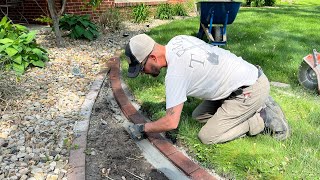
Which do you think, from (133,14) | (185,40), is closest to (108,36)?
(133,14)

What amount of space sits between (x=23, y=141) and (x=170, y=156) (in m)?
1.40

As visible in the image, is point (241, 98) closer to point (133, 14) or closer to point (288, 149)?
point (288, 149)

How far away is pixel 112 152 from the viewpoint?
3.05 meters

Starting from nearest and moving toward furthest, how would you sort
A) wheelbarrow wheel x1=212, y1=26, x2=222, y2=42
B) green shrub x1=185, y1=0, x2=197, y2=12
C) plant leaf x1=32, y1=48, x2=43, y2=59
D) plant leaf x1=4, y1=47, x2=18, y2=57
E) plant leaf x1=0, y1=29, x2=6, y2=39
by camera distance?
plant leaf x1=4, y1=47, x2=18, y2=57 < plant leaf x1=0, y1=29, x2=6, y2=39 < plant leaf x1=32, y1=48, x2=43, y2=59 < wheelbarrow wheel x1=212, y1=26, x2=222, y2=42 < green shrub x1=185, y1=0, x2=197, y2=12

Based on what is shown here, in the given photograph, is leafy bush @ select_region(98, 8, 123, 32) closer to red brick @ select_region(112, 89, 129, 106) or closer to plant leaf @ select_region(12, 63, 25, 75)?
plant leaf @ select_region(12, 63, 25, 75)

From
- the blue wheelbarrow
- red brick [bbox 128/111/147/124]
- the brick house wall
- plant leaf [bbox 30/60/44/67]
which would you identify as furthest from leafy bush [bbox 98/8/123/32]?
red brick [bbox 128/111/147/124]

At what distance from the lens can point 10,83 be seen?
400 cm

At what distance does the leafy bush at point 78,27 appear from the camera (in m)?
6.61

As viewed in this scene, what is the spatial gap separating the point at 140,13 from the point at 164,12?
0.92m

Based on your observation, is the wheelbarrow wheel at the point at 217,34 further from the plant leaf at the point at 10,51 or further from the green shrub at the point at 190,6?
the green shrub at the point at 190,6

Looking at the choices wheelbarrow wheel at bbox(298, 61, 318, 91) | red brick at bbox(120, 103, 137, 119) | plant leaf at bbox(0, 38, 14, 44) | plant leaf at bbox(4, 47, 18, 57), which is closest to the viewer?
red brick at bbox(120, 103, 137, 119)

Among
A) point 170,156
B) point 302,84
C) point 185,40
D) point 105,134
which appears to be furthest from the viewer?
point 302,84

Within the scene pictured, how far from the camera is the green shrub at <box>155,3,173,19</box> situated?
9.77 meters

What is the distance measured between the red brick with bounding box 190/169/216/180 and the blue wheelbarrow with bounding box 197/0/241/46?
11.3ft
